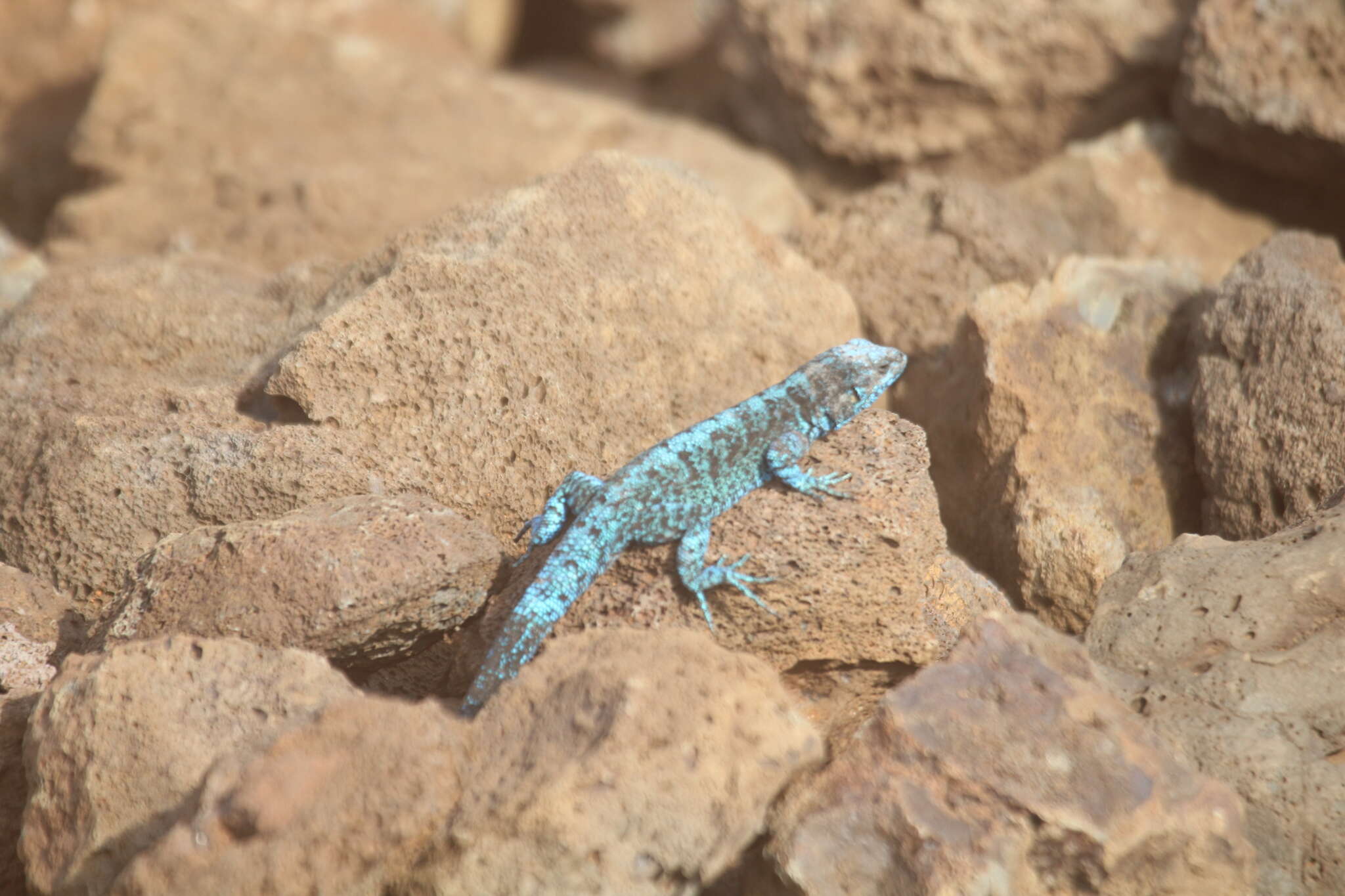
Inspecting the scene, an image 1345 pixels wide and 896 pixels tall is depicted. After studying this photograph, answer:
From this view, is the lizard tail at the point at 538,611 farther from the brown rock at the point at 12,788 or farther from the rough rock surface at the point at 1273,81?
the rough rock surface at the point at 1273,81

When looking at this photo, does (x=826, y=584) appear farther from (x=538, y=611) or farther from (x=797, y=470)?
(x=538, y=611)

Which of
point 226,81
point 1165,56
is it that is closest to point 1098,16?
point 1165,56

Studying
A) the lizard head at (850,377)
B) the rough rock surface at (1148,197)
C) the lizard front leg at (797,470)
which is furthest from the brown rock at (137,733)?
the rough rock surface at (1148,197)

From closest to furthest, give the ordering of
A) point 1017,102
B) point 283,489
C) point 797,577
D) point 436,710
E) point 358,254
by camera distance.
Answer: point 436,710 < point 797,577 < point 283,489 < point 358,254 < point 1017,102

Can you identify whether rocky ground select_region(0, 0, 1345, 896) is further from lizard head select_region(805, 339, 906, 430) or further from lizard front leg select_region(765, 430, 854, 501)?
lizard head select_region(805, 339, 906, 430)

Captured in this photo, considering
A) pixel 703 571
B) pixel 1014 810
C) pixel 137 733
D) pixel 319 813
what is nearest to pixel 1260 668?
pixel 1014 810

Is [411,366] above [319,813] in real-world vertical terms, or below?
above

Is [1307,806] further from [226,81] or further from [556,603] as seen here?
[226,81]

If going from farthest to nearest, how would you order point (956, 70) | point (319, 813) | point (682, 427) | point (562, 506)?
1. point (956, 70)
2. point (682, 427)
3. point (562, 506)
4. point (319, 813)
